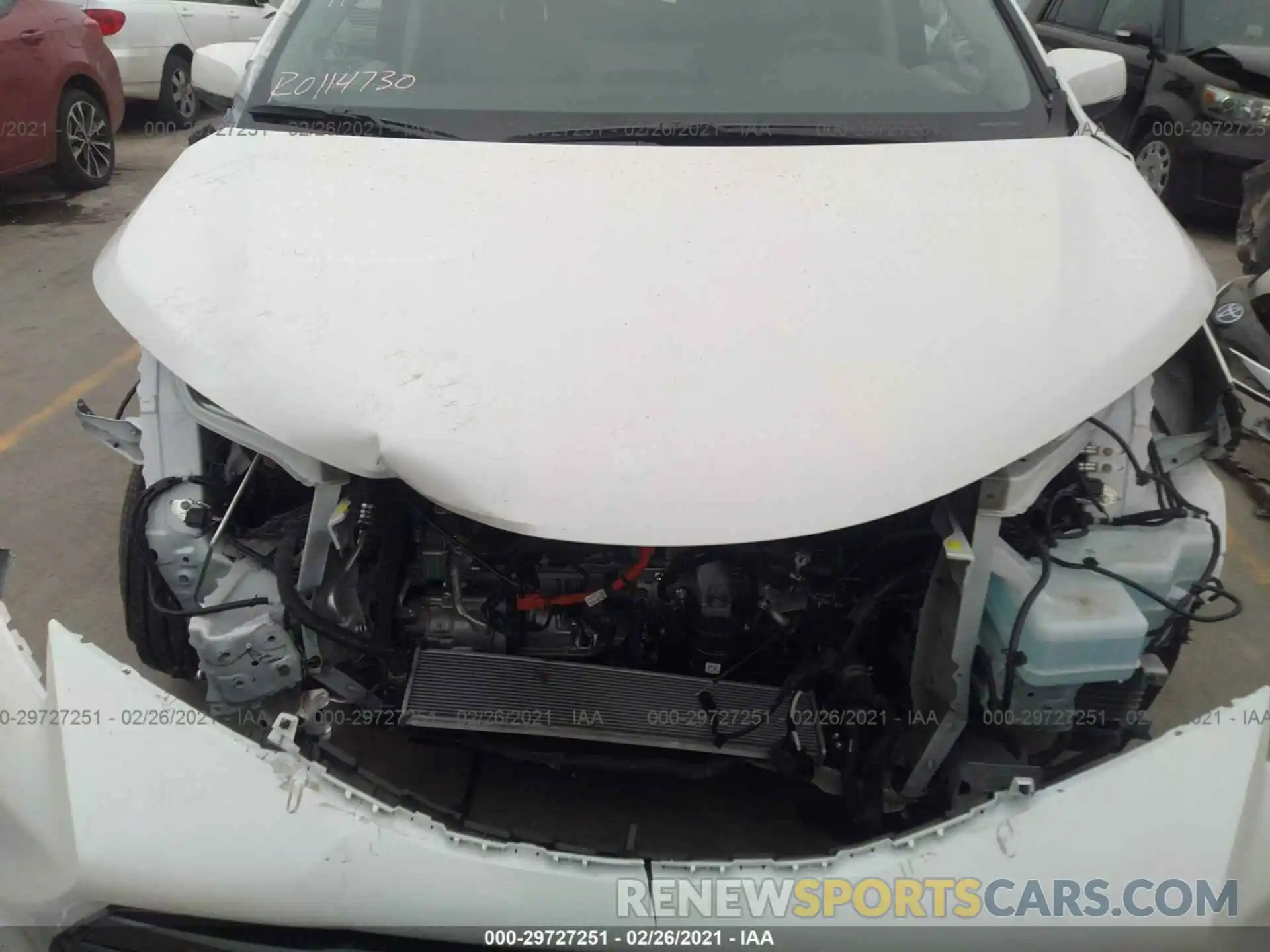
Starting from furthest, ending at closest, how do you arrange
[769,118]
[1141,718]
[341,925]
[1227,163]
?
[1227,163] < [769,118] < [1141,718] < [341,925]

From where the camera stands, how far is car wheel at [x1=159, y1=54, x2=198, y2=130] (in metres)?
8.47

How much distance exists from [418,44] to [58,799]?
1.93m

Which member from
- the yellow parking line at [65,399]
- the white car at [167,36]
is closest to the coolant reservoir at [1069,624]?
the yellow parking line at [65,399]

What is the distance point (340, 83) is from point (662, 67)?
0.80 metres

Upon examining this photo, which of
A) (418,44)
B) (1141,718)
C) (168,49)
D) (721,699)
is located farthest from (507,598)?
(168,49)

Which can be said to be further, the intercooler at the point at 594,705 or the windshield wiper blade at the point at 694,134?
the windshield wiper blade at the point at 694,134

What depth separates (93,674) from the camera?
1524 mm

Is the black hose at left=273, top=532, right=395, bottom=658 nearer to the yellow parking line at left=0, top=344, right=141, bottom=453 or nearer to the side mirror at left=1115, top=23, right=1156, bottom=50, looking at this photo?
the yellow parking line at left=0, top=344, right=141, bottom=453

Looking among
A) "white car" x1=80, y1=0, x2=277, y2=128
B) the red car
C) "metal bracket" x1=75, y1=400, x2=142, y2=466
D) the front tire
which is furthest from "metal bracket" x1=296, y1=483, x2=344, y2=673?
"white car" x1=80, y1=0, x2=277, y2=128

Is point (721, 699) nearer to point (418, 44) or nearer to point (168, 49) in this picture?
point (418, 44)

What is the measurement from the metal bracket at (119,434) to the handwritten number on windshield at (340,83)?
2.99ft

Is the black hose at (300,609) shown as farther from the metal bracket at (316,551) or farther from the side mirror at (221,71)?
the side mirror at (221,71)

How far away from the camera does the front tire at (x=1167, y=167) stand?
6227 millimetres

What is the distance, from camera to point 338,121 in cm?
239
